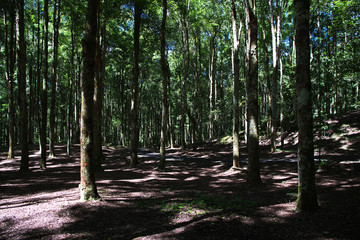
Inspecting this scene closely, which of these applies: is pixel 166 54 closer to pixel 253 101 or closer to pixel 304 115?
pixel 253 101

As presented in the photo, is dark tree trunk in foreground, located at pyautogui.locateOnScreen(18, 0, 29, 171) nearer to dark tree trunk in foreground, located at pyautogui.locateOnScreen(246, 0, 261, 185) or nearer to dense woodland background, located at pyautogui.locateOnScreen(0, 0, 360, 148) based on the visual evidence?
dense woodland background, located at pyautogui.locateOnScreen(0, 0, 360, 148)

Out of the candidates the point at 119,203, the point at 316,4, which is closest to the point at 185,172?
the point at 119,203

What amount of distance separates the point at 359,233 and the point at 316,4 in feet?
71.2

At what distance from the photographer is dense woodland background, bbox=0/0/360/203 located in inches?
501

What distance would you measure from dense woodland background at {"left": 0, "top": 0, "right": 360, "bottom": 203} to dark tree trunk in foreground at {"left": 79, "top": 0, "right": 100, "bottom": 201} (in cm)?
14

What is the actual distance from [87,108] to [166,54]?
22.6 metres

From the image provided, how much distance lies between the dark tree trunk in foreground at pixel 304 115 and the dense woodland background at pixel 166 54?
336 centimetres

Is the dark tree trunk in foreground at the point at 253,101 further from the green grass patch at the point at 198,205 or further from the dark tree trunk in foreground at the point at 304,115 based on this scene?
the dark tree trunk in foreground at the point at 304,115

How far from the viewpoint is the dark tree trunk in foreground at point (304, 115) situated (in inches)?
202

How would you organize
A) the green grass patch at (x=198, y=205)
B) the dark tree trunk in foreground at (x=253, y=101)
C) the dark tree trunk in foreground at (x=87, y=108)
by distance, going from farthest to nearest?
1. the dark tree trunk in foreground at (x=253, y=101)
2. the dark tree trunk in foreground at (x=87, y=108)
3. the green grass patch at (x=198, y=205)

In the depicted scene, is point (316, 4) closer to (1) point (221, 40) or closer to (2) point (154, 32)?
(1) point (221, 40)

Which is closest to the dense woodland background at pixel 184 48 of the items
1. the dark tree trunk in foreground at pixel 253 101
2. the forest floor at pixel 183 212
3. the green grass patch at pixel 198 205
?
the dark tree trunk in foreground at pixel 253 101

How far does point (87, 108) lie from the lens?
6.10m

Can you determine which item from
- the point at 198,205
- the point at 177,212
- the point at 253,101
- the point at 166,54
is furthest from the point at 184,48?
the point at 177,212
